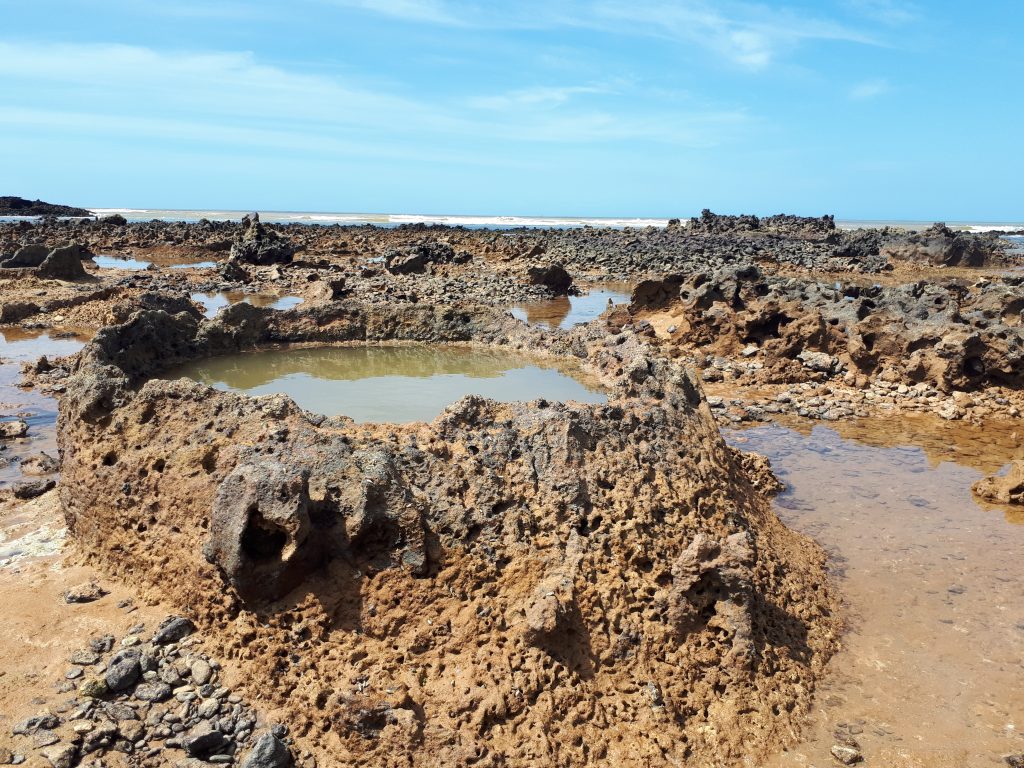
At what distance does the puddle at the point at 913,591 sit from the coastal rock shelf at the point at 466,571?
0.33 metres

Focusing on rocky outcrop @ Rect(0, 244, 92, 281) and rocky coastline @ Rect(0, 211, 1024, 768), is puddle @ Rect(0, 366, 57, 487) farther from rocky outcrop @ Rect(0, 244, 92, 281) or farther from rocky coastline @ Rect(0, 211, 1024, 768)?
rocky outcrop @ Rect(0, 244, 92, 281)

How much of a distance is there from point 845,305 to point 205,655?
43.0ft

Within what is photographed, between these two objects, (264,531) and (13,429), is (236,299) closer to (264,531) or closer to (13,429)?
(13,429)

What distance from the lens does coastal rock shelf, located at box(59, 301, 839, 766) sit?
12.6 ft

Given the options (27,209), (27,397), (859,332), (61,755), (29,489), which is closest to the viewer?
(61,755)

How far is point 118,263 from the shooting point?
31.4m

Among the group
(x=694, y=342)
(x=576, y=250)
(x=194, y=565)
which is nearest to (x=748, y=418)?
(x=694, y=342)

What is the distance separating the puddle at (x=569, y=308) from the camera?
1898 cm

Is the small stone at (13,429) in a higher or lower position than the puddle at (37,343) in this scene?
lower

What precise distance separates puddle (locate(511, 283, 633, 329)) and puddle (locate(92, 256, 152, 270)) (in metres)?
17.8

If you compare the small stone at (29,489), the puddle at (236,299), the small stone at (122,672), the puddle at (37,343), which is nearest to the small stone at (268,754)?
the small stone at (122,672)

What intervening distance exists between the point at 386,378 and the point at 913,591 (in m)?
5.50

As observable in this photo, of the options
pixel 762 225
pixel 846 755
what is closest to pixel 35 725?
pixel 846 755

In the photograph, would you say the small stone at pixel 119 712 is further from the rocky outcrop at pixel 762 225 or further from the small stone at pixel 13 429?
the rocky outcrop at pixel 762 225
